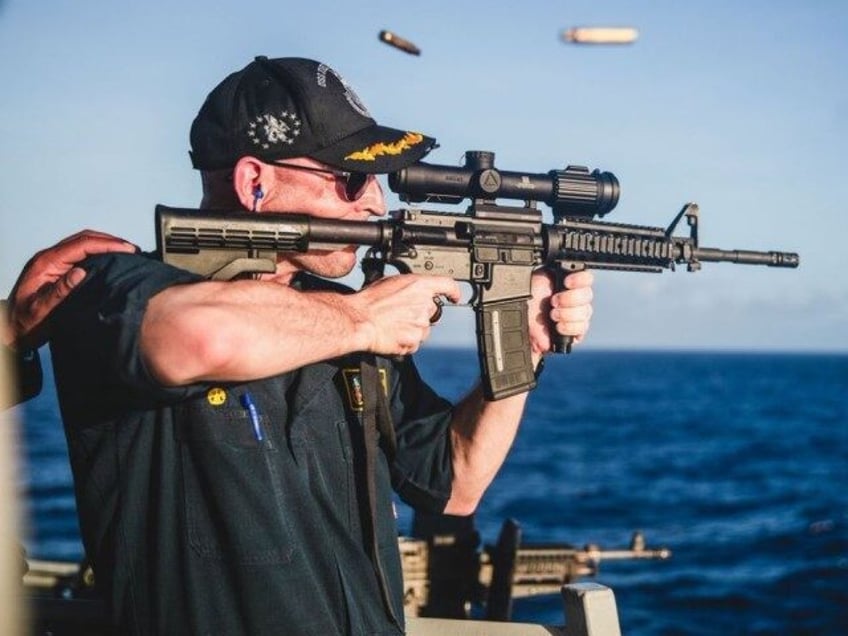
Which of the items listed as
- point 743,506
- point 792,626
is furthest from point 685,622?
point 743,506

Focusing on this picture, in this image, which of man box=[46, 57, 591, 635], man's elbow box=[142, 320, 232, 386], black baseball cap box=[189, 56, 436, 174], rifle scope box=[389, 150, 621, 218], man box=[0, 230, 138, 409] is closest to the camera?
man's elbow box=[142, 320, 232, 386]

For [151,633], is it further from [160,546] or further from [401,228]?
[401,228]

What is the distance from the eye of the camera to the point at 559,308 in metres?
5.34

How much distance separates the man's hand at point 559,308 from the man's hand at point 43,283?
7.53ft

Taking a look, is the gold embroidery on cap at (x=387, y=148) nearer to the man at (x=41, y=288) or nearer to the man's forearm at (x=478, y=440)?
the man at (x=41, y=288)

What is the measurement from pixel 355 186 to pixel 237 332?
1.26 metres

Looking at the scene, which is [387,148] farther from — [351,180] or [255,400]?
[255,400]

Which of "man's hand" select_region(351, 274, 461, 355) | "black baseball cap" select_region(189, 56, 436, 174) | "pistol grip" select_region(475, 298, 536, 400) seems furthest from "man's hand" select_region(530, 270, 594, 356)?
"black baseball cap" select_region(189, 56, 436, 174)

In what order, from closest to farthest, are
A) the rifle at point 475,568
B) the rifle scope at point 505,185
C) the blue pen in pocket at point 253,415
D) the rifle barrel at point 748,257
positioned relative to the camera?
the blue pen in pocket at point 253,415
the rifle scope at point 505,185
the rifle barrel at point 748,257
the rifle at point 475,568

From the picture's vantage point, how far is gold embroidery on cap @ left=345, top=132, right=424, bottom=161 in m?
4.31

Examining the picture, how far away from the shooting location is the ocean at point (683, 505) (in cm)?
2581

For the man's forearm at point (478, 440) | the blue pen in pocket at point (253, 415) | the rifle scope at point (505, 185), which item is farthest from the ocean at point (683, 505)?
the rifle scope at point (505, 185)

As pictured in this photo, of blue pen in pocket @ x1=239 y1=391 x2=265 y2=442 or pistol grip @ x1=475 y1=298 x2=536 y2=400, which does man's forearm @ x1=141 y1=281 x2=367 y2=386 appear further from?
pistol grip @ x1=475 y1=298 x2=536 y2=400

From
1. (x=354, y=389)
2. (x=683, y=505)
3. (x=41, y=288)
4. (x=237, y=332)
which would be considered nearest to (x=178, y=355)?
(x=237, y=332)
